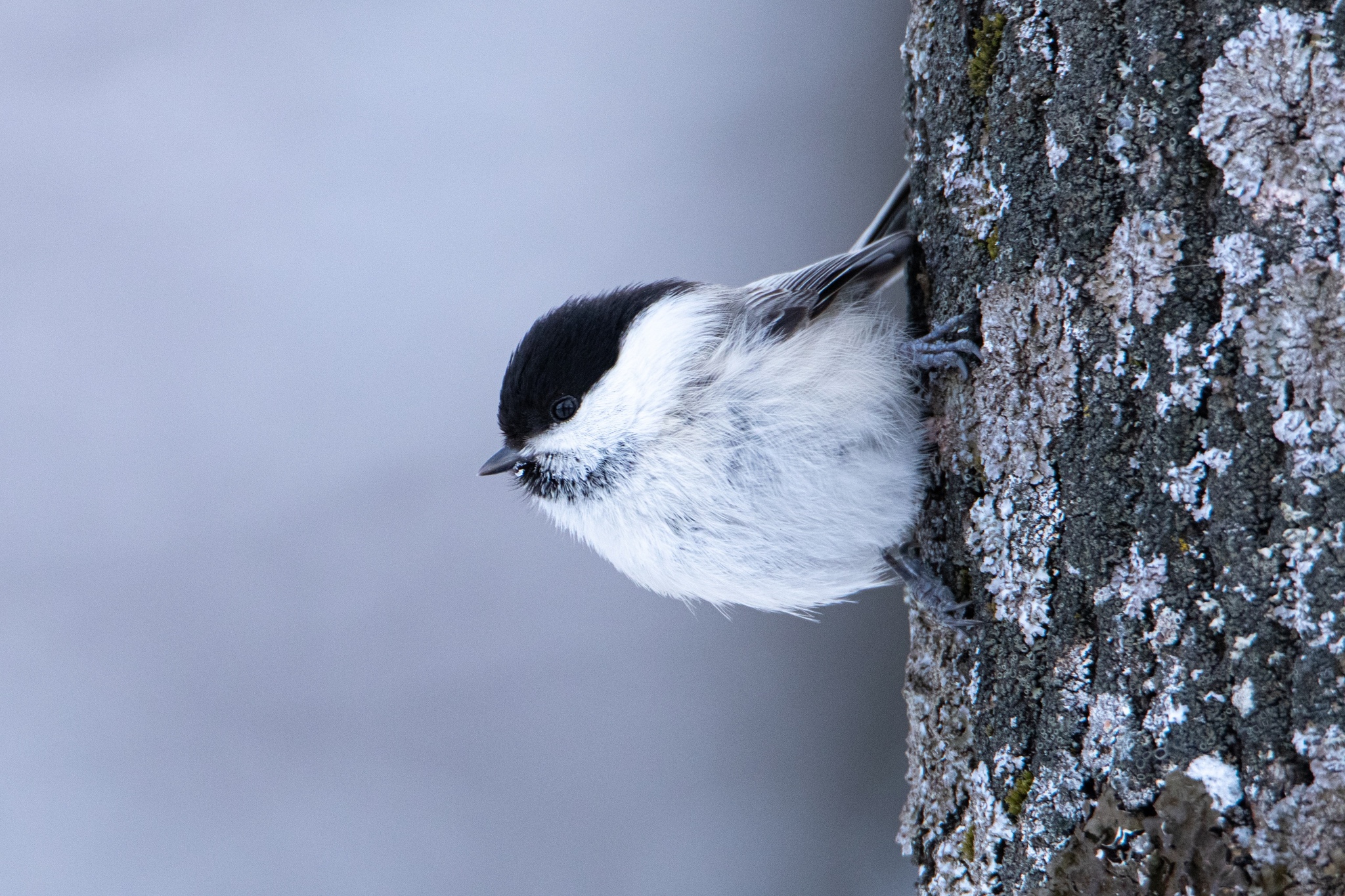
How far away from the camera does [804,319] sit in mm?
1134

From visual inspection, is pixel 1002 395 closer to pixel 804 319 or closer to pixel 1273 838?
pixel 804 319

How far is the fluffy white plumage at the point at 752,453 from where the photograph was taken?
1.03m

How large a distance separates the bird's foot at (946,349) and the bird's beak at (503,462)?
51 cm

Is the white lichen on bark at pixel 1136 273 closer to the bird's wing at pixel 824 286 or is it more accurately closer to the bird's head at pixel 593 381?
the bird's wing at pixel 824 286

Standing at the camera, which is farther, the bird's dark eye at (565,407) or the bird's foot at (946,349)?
the bird's dark eye at (565,407)

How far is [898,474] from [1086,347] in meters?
0.28

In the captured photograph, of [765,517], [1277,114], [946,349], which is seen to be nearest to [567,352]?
[765,517]

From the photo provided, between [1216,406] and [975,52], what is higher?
[975,52]

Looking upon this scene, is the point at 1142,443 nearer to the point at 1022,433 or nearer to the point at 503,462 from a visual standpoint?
the point at 1022,433

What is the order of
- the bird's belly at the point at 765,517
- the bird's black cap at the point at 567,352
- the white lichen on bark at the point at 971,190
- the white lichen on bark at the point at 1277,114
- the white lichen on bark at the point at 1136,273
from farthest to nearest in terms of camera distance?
1. the bird's black cap at the point at 567,352
2. the bird's belly at the point at 765,517
3. the white lichen on bark at the point at 971,190
4. the white lichen on bark at the point at 1136,273
5. the white lichen on bark at the point at 1277,114

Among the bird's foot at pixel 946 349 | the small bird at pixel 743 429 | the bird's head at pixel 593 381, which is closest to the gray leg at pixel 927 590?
the small bird at pixel 743 429

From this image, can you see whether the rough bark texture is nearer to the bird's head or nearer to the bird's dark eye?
the bird's head

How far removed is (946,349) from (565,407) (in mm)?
461

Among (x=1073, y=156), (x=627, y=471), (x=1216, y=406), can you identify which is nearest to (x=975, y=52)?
(x=1073, y=156)
